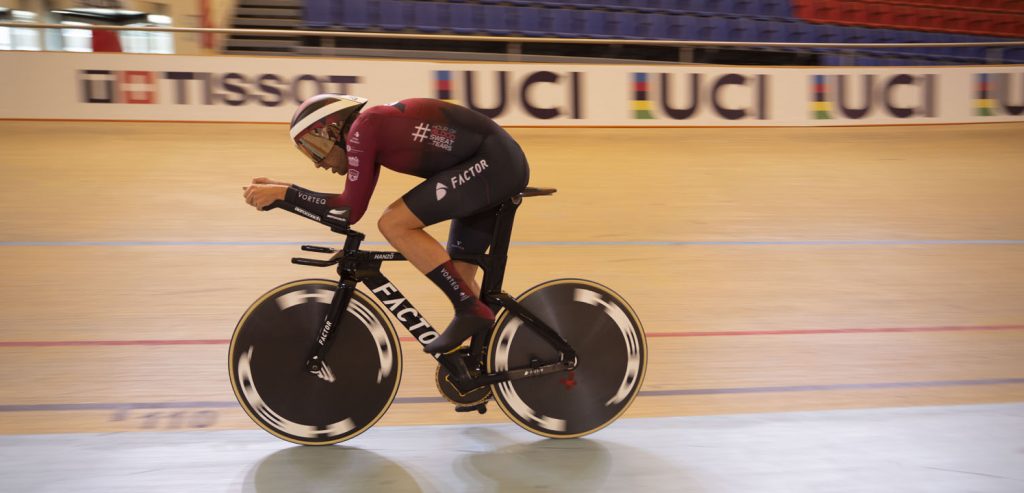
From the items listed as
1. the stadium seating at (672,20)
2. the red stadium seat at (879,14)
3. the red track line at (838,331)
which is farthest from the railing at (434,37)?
the red stadium seat at (879,14)

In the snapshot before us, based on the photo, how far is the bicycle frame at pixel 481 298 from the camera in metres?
2.49

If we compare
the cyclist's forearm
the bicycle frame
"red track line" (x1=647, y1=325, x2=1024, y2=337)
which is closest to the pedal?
the bicycle frame

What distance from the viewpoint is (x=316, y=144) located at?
2461 mm

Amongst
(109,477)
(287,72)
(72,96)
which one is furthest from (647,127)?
(109,477)

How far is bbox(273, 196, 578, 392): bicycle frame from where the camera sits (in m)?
2.49

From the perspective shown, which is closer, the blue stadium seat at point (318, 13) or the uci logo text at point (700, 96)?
the uci logo text at point (700, 96)

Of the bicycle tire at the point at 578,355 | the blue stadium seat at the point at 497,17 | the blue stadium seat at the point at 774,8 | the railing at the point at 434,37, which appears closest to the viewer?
the bicycle tire at the point at 578,355

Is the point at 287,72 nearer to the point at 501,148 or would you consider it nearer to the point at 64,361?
the point at 64,361

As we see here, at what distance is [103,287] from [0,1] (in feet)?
36.5

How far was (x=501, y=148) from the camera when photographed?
98.7 inches

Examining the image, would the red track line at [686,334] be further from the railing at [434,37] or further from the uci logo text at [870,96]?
the uci logo text at [870,96]

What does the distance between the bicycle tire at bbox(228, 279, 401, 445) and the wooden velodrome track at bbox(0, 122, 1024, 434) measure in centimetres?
41

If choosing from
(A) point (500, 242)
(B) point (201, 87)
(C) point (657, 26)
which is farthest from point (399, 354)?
(C) point (657, 26)

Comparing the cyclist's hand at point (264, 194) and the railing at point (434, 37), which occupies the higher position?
the railing at point (434, 37)
